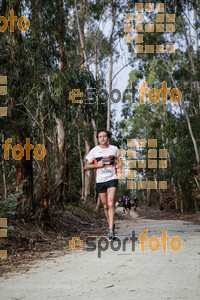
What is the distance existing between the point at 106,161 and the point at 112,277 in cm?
212

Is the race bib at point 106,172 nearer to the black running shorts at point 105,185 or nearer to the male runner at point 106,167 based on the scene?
the male runner at point 106,167

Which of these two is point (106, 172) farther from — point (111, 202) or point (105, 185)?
point (111, 202)

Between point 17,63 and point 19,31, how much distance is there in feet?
2.58

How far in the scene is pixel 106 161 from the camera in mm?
5246

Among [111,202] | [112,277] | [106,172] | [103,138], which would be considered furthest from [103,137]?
[112,277]

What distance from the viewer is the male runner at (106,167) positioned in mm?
5258

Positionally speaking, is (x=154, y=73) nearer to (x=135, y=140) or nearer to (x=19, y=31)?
(x=135, y=140)

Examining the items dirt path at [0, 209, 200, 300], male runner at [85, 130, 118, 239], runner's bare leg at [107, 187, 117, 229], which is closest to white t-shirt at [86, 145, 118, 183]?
male runner at [85, 130, 118, 239]

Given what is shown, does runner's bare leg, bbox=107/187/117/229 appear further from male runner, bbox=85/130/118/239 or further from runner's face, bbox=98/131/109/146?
runner's face, bbox=98/131/109/146

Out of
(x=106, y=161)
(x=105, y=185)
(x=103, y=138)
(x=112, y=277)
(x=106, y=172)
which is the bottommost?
(x=112, y=277)

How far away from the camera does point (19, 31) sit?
7.94 metres

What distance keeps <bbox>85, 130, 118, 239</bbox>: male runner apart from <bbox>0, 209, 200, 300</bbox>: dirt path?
921mm

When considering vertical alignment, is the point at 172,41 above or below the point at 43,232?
above

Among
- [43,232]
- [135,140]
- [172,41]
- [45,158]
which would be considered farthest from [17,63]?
[135,140]
